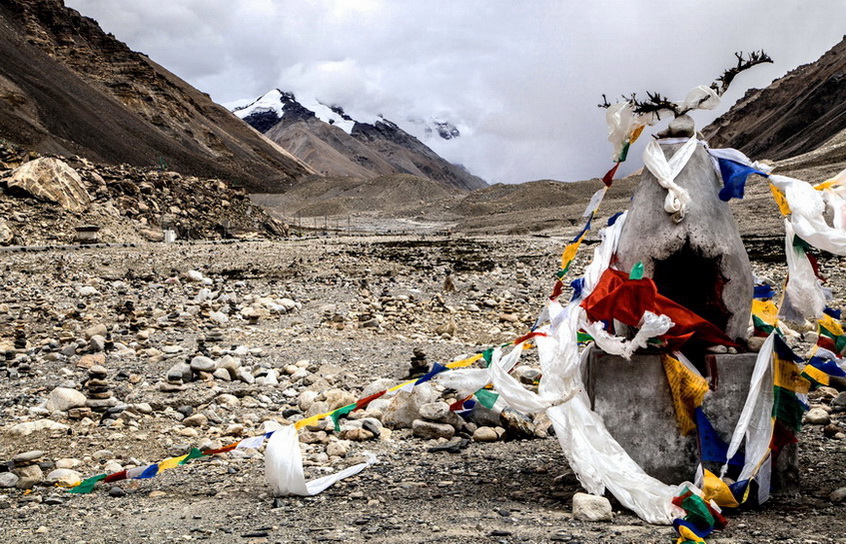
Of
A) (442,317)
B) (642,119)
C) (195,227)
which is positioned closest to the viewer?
(642,119)

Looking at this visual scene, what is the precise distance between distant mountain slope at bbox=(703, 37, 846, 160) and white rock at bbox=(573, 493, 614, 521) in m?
78.9

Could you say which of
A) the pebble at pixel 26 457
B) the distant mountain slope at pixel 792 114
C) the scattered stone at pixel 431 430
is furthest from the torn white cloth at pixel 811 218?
the distant mountain slope at pixel 792 114

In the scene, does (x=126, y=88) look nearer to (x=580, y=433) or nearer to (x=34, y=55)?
(x=34, y=55)

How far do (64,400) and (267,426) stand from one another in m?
2.00

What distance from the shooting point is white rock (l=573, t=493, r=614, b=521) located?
3939mm

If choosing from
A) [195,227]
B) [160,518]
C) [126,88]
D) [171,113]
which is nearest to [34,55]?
[126,88]

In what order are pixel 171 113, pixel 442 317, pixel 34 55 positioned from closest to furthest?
pixel 442 317 → pixel 34 55 → pixel 171 113

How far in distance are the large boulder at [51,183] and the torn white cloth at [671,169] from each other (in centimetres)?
2630

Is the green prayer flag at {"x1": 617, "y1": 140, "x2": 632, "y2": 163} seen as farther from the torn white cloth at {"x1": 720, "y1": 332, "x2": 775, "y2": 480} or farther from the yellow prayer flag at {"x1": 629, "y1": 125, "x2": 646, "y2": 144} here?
the torn white cloth at {"x1": 720, "y1": 332, "x2": 775, "y2": 480}

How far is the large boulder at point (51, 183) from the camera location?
27.0 metres

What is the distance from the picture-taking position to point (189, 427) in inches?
259

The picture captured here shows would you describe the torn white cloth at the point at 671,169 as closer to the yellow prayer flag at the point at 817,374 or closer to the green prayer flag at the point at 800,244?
the green prayer flag at the point at 800,244

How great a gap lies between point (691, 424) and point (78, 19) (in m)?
124

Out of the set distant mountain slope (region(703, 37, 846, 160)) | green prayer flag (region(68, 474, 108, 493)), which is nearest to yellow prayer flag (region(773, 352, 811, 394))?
green prayer flag (region(68, 474, 108, 493))
